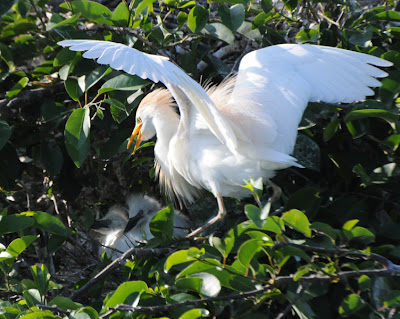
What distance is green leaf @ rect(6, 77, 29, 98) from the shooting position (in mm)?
1906

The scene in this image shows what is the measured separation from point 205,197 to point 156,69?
0.79 metres

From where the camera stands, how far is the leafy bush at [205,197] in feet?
4.11

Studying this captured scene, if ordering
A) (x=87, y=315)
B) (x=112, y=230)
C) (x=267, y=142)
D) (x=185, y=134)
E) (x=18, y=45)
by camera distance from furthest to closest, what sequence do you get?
(x=112, y=230) → (x=18, y=45) → (x=185, y=134) → (x=267, y=142) → (x=87, y=315)

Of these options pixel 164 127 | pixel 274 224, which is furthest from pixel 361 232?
pixel 164 127

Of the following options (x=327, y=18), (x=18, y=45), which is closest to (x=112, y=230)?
(x=18, y=45)

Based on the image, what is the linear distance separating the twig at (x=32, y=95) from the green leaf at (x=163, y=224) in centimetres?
70

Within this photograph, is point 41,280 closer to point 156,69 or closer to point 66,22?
point 156,69

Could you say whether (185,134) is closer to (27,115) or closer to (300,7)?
(27,115)

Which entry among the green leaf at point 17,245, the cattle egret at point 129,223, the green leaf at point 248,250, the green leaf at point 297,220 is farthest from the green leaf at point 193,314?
the cattle egret at point 129,223

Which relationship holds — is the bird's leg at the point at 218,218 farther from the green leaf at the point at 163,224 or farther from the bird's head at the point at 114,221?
the bird's head at the point at 114,221

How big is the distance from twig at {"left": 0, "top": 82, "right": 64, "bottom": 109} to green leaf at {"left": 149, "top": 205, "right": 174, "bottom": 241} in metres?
0.70

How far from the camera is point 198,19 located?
1.76 metres

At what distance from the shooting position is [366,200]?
174cm

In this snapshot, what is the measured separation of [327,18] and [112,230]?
1.22 meters
